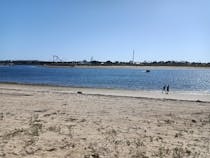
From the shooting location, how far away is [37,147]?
948cm

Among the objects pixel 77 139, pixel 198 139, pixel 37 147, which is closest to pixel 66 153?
pixel 37 147

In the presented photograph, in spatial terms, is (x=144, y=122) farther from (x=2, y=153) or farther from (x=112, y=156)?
(x=2, y=153)

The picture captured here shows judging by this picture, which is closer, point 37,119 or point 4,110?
point 37,119

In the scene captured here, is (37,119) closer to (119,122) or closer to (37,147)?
(119,122)

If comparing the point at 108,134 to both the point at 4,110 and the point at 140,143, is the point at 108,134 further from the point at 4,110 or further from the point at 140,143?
the point at 4,110

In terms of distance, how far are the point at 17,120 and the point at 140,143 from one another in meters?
5.26

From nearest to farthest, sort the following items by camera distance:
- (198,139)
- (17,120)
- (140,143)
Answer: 1. (140,143)
2. (198,139)
3. (17,120)

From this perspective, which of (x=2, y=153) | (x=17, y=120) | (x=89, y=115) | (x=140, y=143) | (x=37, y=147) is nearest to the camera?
(x=2, y=153)

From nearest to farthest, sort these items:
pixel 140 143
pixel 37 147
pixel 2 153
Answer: pixel 2 153, pixel 37 147, pixel 140 143

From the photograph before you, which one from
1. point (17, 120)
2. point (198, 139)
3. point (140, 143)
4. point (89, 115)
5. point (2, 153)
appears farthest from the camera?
point (89, 115)

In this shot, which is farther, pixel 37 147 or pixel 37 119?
pixel 37 119

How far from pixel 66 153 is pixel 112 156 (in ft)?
3.49

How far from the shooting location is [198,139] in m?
11.1

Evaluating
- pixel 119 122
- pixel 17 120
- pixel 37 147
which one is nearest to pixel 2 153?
pixel 37 147
